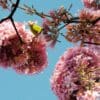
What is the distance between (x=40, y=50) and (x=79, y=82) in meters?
0.33

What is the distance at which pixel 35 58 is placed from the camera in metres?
2.88

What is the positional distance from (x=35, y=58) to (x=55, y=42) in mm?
171

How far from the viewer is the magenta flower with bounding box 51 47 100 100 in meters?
2.53

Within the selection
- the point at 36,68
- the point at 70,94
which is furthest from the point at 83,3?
the point at 70,94

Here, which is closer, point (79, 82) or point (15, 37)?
point (79, 82)

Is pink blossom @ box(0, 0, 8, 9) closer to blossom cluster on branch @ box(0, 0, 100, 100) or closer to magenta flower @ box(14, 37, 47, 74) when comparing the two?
blossom cluster on branch @ box(0, 0, 100, 100)

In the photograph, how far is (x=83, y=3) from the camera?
3.16 meters

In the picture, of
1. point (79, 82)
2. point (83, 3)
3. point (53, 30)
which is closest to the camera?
point (79, 82)

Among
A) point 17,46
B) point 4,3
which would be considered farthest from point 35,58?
point 4,3

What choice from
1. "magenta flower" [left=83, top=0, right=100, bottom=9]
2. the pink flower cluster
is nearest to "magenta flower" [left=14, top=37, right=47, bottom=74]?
the pink flower cluster

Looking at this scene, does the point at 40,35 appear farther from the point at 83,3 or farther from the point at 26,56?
the point at 83,3

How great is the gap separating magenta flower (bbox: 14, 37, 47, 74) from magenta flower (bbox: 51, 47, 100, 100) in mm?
118

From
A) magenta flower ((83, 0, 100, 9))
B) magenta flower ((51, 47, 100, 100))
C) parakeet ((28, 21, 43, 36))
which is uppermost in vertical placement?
magenta flower ((83, 0, 100, 9))

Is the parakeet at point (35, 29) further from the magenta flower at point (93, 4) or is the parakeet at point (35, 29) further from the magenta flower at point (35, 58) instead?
the magenta flower at point (93, 4)
